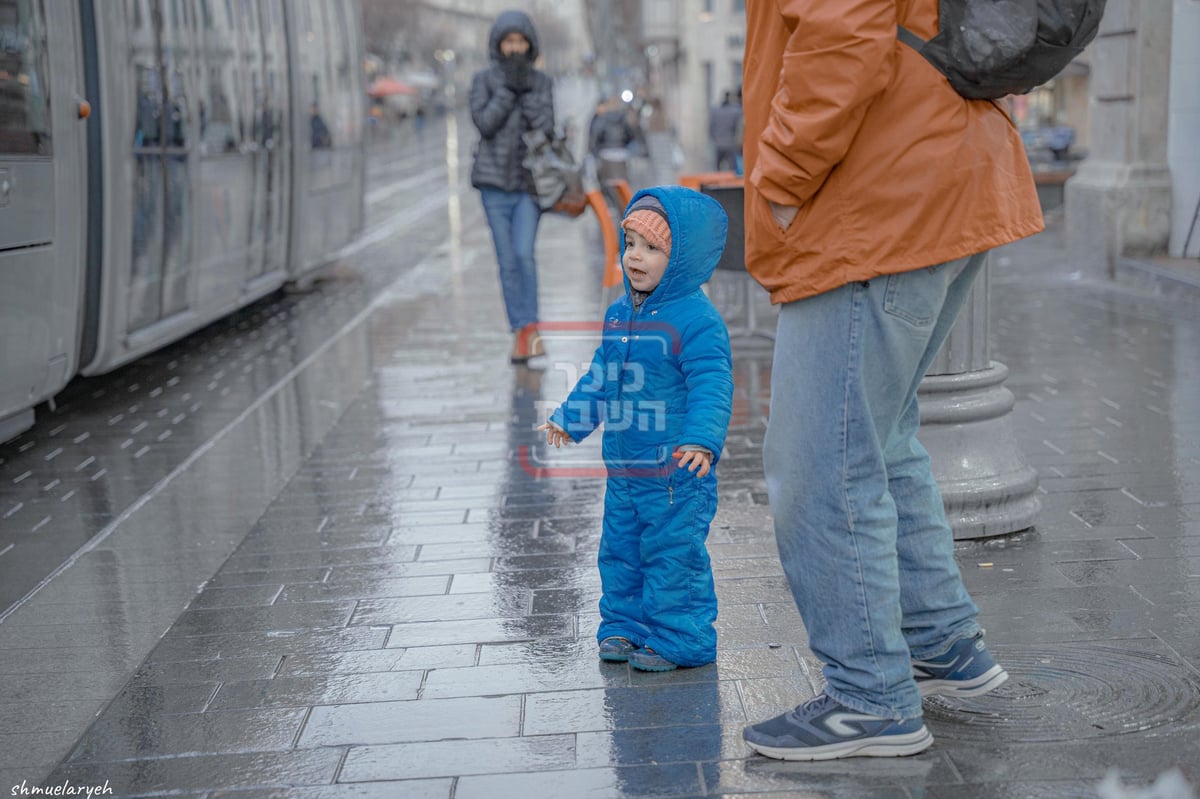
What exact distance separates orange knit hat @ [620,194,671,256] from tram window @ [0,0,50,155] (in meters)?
3.93

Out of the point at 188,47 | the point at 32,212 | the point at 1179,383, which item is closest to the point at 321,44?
the point at 188,47

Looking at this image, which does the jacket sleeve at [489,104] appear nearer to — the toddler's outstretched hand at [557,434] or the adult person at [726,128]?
the toddler's outstretched hand at [557,434]

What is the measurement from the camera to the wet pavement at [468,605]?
3.28 metres

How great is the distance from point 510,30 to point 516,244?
127 centimetres

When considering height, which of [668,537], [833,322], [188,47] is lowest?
[668,537]

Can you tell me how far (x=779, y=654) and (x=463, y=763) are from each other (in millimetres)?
992

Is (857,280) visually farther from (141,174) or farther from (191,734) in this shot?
(141,174)

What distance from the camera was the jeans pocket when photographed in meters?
3.05

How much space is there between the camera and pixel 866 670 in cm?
316

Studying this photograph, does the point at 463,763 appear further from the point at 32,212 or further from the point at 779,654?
the point at 32,212

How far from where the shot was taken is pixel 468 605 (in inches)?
177

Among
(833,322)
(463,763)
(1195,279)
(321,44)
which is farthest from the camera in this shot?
(321,44)

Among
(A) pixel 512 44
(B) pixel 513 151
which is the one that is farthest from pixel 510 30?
(B) pixel 513 151

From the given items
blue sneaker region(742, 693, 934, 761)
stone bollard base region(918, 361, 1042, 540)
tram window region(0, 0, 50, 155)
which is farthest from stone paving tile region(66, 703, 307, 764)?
tram window region(0, 0, 50, 155)
